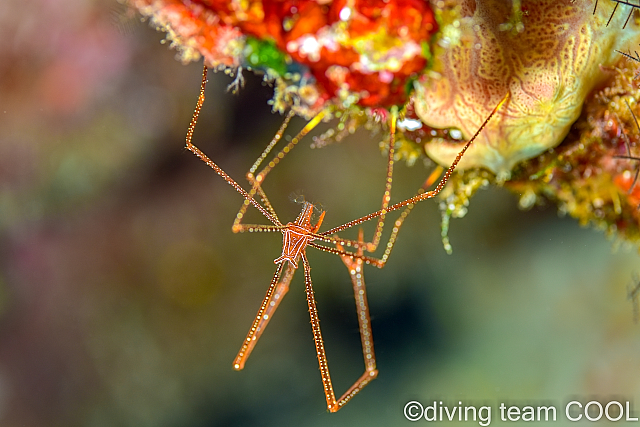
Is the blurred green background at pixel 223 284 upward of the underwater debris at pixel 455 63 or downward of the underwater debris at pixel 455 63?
downward

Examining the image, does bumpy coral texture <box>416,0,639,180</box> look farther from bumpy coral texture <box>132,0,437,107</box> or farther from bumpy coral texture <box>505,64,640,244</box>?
bumpy coral texture <box>132,0,437,107</box>

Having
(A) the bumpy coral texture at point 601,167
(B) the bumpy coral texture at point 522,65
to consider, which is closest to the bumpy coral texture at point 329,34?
(B) the bumpy coral texture at point 522,65

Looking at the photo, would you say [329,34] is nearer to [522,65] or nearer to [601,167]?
[522,65]

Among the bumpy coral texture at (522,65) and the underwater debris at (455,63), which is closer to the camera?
the underwater debris at (455,63)

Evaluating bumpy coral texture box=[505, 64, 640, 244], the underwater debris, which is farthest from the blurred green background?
the underwater debris

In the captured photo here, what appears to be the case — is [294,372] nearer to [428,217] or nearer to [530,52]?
[428,217]

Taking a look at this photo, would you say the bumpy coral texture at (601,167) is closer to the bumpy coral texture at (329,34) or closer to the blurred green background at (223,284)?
the blurred green background at (223,284)

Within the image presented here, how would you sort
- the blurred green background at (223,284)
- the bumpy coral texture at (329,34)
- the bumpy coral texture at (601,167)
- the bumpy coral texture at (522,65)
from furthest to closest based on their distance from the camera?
1. the blurred green background at (223,284)
2. the bumpy coral texture at (601,167)
3. the bumpy coral texture at (522,65)
4. the bumpy coral texture at (329,34)
